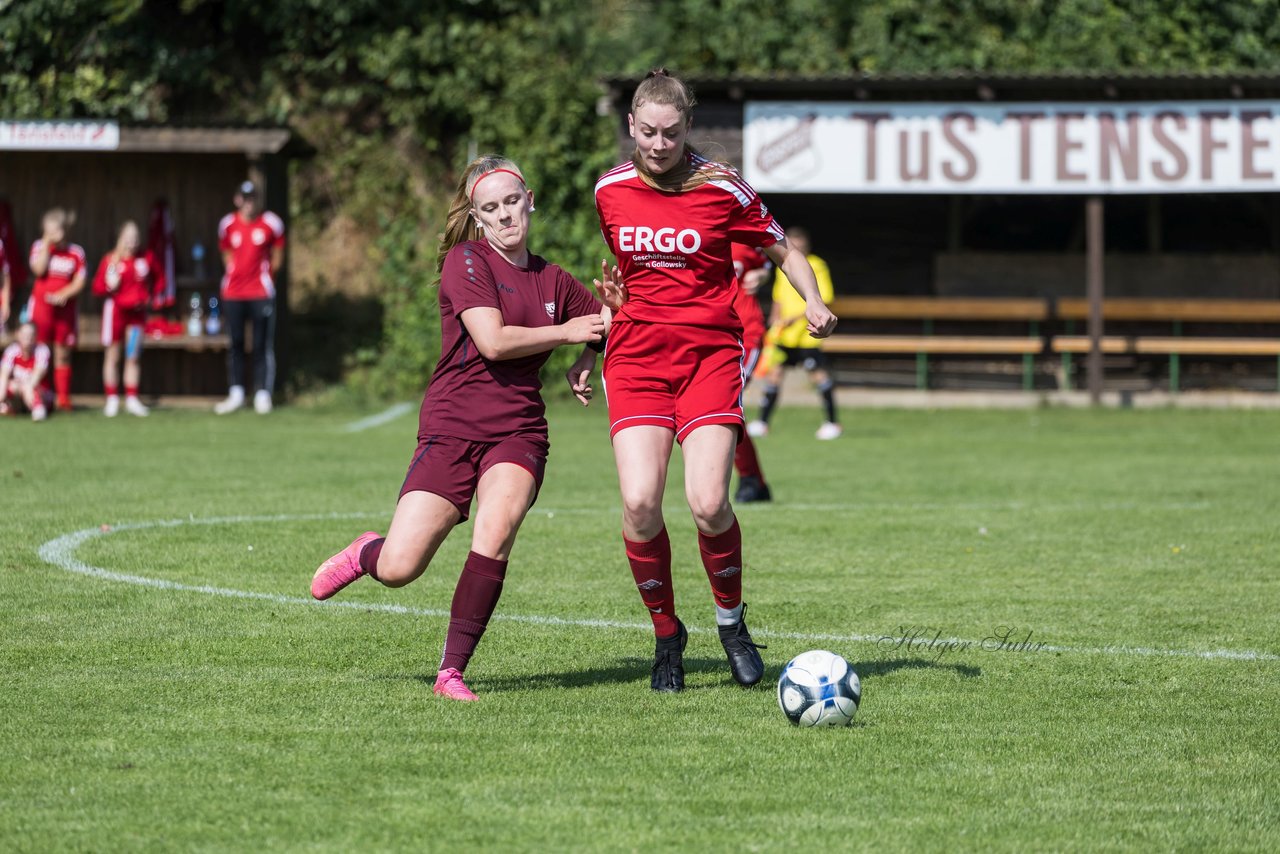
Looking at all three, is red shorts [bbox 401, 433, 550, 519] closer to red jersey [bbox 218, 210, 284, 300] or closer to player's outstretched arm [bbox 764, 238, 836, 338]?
player's outstretched arm [bbox 764, 238, 836, 338]

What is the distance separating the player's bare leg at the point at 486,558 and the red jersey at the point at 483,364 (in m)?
0.17

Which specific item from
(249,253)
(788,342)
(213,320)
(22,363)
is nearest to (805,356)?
(788,342)

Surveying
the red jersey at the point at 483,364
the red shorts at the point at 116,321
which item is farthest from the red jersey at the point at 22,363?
the red jersey at the point at 483,364

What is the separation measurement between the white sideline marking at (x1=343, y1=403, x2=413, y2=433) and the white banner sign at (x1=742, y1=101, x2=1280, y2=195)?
201 inches

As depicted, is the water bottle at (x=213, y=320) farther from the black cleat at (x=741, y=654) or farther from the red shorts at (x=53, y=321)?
the black cleat at (x=741, y=654)

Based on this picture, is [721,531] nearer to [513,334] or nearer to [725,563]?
[725,563]

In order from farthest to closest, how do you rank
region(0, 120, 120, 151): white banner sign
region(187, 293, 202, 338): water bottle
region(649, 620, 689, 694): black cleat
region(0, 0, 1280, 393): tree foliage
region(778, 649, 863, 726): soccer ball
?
1. region(0, 0, 1280, 393): tree foliage
2. region(187, 293, 202, 338): water bottle
3. region(0, 120, 120, 151): white banner sign
4. region(649, 620, 689, 694): black cleat
5. region(778, 649, 863, 726): soccer ball

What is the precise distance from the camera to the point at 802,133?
21109mm

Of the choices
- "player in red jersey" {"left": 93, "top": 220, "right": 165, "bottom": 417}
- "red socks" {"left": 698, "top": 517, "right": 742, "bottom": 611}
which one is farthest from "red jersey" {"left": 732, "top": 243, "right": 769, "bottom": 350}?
"player in red jersey" {"left": 93, "top": 220, "right": 165, "bottom": 417}

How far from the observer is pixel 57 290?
19000mm

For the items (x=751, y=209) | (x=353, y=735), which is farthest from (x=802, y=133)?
(x=353, y=735)

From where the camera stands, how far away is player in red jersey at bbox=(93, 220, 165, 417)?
19.0 m

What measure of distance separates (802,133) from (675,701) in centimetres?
1632

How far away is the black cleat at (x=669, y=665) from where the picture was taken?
223 inches
